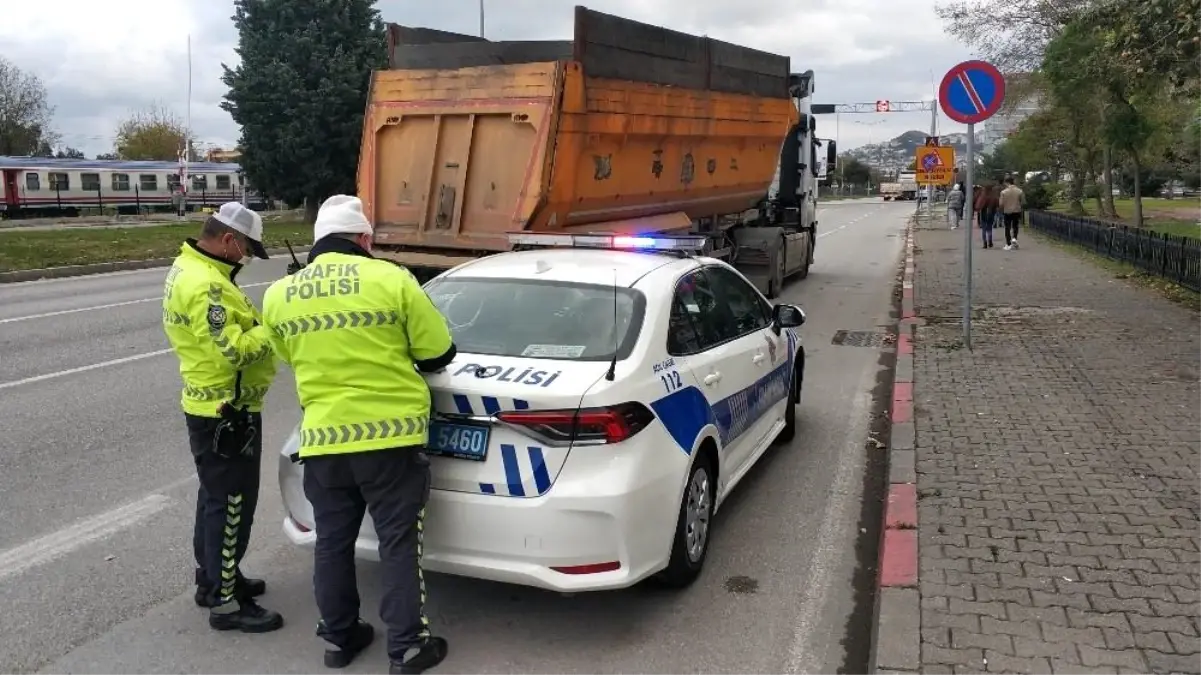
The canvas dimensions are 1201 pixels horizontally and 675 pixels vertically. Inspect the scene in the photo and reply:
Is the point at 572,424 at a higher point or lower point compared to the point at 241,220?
lower

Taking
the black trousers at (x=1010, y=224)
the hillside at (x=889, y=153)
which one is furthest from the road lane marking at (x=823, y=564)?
the hillside at (x=889, y=153)

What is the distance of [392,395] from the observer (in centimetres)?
354

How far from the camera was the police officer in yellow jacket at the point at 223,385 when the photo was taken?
3805 mm

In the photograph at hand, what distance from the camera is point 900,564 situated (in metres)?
4.45

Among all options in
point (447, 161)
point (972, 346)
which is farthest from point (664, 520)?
point (972, 346)

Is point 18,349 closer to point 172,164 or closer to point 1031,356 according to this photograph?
point 1031,356

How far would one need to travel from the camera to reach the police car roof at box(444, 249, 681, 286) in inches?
192

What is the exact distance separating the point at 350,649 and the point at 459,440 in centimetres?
88

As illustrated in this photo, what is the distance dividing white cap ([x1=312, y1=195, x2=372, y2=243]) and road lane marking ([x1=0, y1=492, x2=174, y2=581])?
7.82ft

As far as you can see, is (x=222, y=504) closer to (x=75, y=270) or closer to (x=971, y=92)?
(x=971, y=92)

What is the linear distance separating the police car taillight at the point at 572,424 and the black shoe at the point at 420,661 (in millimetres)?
880

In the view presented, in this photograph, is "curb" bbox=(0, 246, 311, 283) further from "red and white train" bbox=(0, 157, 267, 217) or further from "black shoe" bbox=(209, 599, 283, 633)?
"red and white train" bbox=(0, 157, 267, 217)

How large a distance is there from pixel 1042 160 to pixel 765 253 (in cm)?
3139

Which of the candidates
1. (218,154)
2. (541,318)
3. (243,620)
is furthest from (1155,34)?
(218,154)
